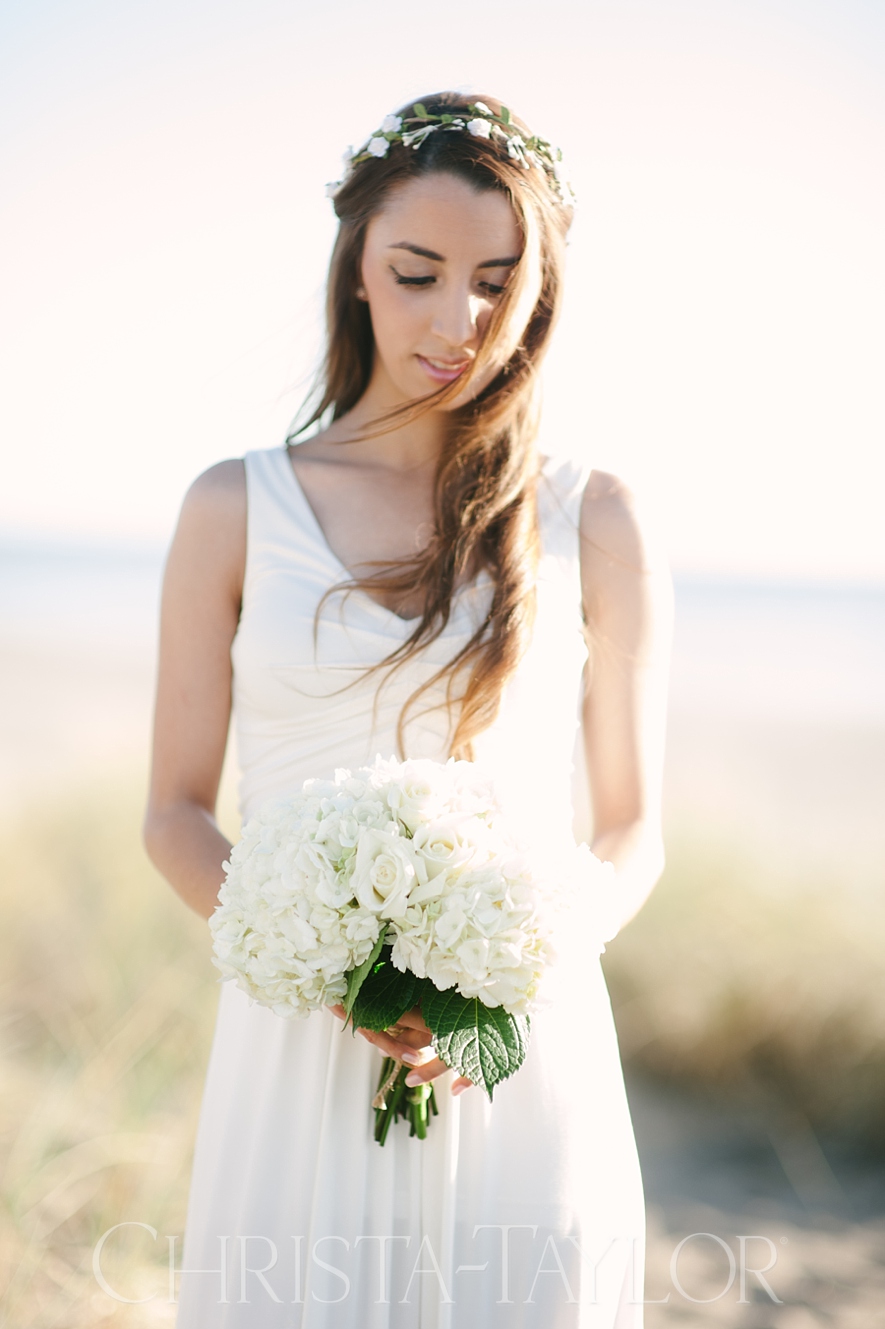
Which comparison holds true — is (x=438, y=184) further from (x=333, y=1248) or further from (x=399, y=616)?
(x=333, y=1248)

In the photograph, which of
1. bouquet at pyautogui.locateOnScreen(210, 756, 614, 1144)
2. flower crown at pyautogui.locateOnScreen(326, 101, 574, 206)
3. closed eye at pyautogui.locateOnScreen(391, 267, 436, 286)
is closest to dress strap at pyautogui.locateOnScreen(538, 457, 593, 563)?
closed eye at pyautogui.locateOnScreen(391, 267, 436, 286)

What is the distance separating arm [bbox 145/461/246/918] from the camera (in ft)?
8.12

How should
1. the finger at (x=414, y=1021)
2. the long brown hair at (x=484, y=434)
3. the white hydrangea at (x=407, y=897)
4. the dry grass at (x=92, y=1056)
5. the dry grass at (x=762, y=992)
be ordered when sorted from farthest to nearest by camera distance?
the dry grass at (x=762, y=992) → the dry grass at (x=92, y=1056) → the long brown hair at (x=484, y=434) → the finger at (x=414, y=1021) → the white hydrangea at (x=407, y=897)

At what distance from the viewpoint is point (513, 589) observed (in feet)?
7.82

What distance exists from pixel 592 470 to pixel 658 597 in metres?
0.38

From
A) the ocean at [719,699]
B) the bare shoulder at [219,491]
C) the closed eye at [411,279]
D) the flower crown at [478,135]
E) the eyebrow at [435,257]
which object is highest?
the flower crown at [478,135]

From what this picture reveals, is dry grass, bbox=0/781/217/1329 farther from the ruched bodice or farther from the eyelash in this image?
the eyelash

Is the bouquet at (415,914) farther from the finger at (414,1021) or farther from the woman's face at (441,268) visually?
the woman's face at (441,268)

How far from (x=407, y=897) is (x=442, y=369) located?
4.56 feet

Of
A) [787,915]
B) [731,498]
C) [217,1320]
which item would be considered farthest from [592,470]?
[731,498]

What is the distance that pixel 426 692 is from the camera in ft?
7.69

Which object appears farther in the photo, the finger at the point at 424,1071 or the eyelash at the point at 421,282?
the eyelash at the point at 421,282

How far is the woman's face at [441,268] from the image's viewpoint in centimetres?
244

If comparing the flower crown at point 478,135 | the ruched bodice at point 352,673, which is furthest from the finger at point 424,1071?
the flower crown at point 478,135
